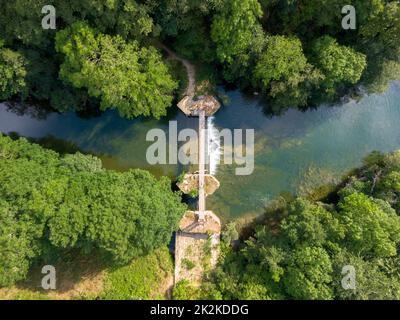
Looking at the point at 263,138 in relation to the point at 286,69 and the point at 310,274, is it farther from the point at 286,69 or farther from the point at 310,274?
the point at 310,274

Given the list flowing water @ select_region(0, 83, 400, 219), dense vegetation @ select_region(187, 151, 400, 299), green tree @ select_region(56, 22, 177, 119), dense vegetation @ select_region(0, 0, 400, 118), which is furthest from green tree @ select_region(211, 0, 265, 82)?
dense vegetation @ select_region(187, 151, 400, 299)

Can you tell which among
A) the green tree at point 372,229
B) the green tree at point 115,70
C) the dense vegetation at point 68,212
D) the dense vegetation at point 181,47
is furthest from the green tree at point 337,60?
the dense vegetation at point 68,212

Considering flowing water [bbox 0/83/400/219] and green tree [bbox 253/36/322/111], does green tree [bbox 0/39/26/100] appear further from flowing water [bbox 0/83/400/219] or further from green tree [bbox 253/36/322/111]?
green tree [bbox 253/36/322/111]

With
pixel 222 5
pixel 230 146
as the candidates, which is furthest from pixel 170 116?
pixel 222 5

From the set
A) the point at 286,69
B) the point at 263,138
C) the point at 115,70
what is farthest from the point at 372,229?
the point at 115,70

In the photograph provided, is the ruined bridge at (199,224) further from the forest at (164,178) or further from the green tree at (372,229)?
the green tree at (372,229)
